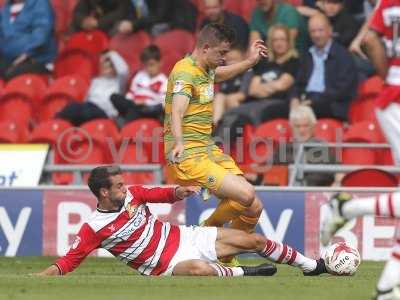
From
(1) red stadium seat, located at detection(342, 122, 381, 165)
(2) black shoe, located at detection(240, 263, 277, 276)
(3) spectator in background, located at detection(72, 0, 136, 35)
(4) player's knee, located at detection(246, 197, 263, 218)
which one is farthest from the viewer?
(3) spectator in background, located at detection(72, 0, 136, 35)

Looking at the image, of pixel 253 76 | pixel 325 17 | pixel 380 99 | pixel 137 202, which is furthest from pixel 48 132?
pixel 380 99

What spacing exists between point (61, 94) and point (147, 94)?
1.29m

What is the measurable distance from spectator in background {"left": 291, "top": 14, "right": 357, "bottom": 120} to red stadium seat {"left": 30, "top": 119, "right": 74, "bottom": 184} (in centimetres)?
264

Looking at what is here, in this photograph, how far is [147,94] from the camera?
15.5 m

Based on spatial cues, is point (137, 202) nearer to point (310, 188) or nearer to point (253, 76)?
point (310, 188)

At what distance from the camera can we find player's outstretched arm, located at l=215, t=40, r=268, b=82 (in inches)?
407

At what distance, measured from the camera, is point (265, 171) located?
45.6 feet

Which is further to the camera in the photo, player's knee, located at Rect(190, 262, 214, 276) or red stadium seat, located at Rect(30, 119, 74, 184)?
red stadium seat, located at Rect(30, 119, 74, 184)

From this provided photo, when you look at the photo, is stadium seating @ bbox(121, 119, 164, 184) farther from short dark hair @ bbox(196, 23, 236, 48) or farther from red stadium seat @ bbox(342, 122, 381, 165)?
short dark hair @ bbox(196, 23, 236, 48)

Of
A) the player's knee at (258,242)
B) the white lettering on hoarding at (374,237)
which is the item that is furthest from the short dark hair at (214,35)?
the white lettering on hoarding at (374,237)

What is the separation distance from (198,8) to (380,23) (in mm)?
9305

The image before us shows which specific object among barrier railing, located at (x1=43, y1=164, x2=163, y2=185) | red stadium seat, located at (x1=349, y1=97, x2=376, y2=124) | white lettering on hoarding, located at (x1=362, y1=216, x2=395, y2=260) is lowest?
white lettering on hoarding, located at (x1=362, y1=216, x2=395, y2=260)

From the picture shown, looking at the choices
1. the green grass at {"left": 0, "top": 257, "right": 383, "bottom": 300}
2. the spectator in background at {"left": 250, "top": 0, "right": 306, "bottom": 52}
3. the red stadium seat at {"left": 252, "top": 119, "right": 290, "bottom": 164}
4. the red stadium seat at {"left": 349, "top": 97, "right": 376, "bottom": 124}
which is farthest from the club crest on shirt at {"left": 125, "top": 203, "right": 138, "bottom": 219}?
the spectator in background at {"left": 250, "top": 0, "right": 306, "bottom": 52}

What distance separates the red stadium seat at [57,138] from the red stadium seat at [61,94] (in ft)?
2.84
